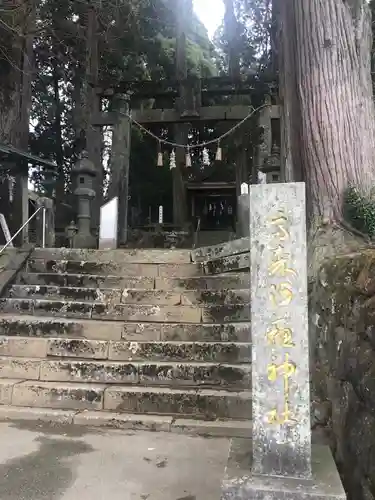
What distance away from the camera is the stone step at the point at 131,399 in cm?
415

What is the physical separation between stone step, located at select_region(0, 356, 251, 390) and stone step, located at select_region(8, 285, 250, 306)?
109cm

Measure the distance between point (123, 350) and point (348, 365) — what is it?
266 centimetres

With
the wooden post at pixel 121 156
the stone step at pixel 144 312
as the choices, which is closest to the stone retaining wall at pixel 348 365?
the stone step at pixel 144 312

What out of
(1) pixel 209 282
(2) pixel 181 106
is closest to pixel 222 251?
(1) pixel 209 282

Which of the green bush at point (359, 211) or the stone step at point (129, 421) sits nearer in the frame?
the stone step at point (129, 421)

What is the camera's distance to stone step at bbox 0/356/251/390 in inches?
175

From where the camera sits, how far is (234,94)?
12703 millimetres

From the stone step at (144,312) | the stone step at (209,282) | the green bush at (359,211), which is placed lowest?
the stone step at (144,312)

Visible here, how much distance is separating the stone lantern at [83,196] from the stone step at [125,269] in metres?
3.48

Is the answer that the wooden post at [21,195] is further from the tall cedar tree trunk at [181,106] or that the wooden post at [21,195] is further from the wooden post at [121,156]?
the tall cedar tree trunk at [181,106]

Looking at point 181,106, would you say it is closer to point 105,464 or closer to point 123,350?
point 123,350

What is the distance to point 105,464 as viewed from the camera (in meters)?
3.29

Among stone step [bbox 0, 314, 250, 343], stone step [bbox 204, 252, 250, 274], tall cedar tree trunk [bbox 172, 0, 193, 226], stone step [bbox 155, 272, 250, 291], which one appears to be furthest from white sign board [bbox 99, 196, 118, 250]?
tall cedar tree trunk [bbox 172, 0, 193, 226]

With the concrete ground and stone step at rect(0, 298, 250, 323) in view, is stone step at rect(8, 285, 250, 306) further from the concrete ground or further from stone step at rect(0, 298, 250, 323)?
the concrete ground
